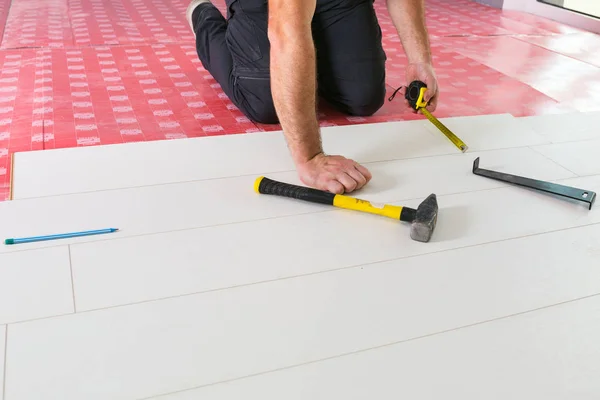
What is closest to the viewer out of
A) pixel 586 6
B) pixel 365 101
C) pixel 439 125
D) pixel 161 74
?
pixel 439 125

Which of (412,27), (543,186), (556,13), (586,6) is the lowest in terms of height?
(556,13)

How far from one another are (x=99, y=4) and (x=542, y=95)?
3.12 metres

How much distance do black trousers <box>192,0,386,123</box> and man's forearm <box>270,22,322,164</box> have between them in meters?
0.60

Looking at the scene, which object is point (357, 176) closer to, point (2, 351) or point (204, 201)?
point (204, 201)

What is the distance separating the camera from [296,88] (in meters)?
1.65

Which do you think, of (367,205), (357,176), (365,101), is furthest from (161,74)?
(367,205)

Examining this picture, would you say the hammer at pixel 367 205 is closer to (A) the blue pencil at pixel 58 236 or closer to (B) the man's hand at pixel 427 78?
(A) the blue pencil at pixel 58 236

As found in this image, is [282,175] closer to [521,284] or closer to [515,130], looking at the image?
[521,284]

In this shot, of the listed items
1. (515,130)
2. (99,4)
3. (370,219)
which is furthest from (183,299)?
(99,4)

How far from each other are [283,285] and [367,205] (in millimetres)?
365

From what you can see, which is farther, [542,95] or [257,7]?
[542,95]

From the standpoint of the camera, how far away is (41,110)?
2.35 m

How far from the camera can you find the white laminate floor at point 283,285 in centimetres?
102

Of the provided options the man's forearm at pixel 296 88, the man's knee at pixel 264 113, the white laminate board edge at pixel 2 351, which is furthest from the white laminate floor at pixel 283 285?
the man's knee at pixel 264 113
